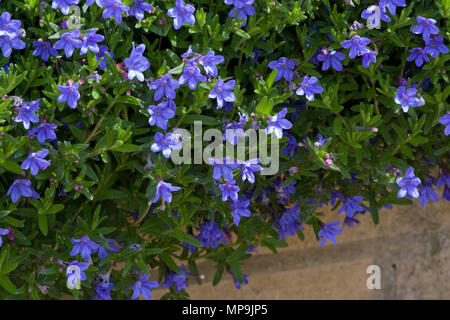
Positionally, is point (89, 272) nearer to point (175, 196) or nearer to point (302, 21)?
point (175, 196)

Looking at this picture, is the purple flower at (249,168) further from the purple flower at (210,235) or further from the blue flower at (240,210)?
the purple flower at (210,235)

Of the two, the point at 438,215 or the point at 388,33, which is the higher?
the point at 388,33

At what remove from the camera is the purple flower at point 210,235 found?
7.73 ft

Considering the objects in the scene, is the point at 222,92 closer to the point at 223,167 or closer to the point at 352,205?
the point at 223,167

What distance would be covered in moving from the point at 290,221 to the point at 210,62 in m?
0.73

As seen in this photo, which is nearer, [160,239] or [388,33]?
[388,33]

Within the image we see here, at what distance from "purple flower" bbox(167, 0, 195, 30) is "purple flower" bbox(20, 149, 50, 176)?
0.51 meters

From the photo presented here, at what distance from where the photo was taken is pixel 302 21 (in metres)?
2.27

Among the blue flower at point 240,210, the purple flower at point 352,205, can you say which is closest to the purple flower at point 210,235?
the blue flower at point 240,210

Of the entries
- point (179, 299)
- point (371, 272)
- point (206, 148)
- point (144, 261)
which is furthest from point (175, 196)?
point (371, 272)

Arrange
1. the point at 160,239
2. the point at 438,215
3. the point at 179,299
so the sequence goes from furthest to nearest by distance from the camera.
Answer: the point at 438,215 → the point at 179,299 → the point at 160,239

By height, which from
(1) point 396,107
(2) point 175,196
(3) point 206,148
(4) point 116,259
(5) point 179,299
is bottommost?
(5) point 179,299

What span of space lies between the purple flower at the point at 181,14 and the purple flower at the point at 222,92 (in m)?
0.19

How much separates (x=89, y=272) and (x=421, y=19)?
50.1 inches
